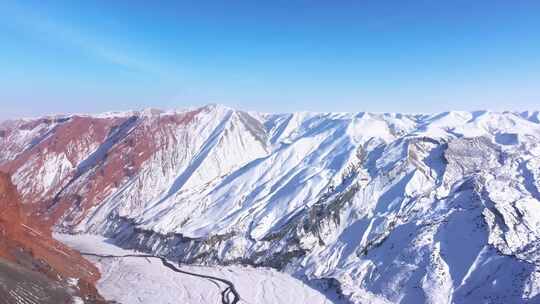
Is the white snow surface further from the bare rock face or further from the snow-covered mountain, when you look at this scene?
the bare rock face

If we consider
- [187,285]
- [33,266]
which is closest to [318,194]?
[187,285]

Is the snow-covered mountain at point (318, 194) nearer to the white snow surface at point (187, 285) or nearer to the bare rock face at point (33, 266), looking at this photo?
the white snow surface at point (187, 285)

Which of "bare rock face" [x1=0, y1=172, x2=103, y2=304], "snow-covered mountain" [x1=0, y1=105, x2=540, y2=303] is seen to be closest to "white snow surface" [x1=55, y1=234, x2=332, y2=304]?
"snow-covered mountain" [x1=0, y1=105, x2=540, y2=303]

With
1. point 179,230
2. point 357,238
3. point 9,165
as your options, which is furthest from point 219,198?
point 9,165

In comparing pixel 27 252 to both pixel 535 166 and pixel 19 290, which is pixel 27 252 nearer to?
pixel 19 290

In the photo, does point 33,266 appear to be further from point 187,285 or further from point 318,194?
point 318,194

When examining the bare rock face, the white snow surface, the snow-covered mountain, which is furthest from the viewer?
the snow-covered mountain
